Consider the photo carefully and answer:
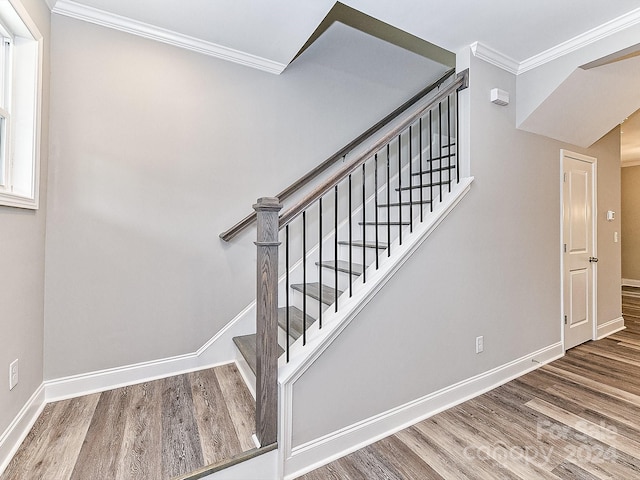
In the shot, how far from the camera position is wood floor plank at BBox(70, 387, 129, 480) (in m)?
1.45

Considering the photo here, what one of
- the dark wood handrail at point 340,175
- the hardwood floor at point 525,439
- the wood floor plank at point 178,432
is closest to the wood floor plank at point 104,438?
the wood floor plank at point 178,432

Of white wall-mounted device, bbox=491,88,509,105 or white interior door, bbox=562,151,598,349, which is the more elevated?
white wall-mounted device, bbox=491,88,509,105

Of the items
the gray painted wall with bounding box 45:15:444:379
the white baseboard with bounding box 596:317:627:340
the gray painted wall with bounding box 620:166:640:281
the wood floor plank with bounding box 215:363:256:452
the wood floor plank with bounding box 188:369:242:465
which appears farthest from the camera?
the gray painted wall with bounding box 620:166:640:281

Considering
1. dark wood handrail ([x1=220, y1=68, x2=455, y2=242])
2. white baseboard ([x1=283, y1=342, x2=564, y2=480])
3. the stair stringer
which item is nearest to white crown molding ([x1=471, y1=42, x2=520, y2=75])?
dark wood handrail ([x1=220, y1=68, x2=455, y2=242])

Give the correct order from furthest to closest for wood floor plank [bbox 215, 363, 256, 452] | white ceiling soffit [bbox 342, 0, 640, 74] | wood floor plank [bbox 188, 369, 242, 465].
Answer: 1. white ceiling soffit [bbox 342, 0, 640, 74]
2. wood floor plank [bbox 215, 363, 256, 452]
3. wood floor plank [bbox 188, 369, 242, 465]

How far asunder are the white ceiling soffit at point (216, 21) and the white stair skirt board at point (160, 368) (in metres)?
1.98

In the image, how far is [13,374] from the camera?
1601 millimetres

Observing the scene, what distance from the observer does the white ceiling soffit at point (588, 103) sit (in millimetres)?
2535

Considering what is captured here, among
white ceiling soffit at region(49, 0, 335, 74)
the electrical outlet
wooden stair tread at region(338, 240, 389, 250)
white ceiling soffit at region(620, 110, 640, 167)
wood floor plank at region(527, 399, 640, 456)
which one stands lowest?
wood floor plank at region(527, 399, 640, 456)

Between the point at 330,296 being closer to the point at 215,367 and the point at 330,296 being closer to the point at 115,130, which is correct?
the point at 215,367

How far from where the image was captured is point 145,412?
1.89 m

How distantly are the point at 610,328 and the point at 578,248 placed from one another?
4.14 feet

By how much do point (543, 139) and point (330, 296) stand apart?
94.5 inches

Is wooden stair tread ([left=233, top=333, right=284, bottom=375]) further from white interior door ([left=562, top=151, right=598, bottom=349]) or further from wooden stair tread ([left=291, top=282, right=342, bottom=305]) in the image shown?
white interior door ([left=562, top=151, right=598, bottom=349])
